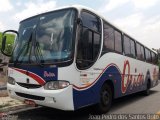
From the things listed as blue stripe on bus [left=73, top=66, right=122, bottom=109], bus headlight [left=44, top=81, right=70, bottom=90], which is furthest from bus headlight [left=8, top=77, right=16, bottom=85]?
blue stripe on bus [left=73, top=66, right=122, bottom=109]

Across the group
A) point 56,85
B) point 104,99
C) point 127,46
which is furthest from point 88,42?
point 127,46

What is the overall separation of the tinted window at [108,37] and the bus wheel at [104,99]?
130 cm

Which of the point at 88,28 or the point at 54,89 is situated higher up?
the point at 88,28

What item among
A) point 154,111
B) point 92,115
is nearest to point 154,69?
point 154,111

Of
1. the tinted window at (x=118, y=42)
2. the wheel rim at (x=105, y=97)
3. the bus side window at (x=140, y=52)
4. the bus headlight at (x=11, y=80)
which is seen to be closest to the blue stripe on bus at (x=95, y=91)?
the wheel rim at (x=105, y=97)

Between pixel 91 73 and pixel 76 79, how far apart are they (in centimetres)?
94

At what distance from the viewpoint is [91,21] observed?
802cm

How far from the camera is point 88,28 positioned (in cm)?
762

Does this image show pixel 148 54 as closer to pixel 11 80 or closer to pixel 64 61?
pixel 11 80

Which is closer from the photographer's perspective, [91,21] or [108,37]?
[91,21]

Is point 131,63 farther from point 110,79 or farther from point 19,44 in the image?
point 19,44

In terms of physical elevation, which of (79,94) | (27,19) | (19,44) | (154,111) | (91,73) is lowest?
(154,111)

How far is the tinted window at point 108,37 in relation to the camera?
8.97 m

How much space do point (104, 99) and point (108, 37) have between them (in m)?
2.12
